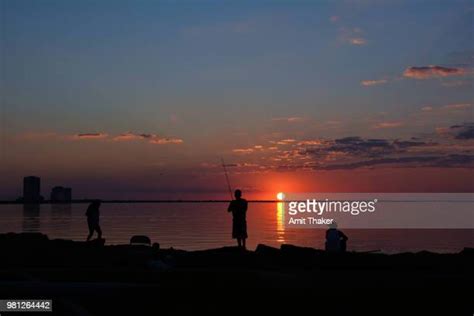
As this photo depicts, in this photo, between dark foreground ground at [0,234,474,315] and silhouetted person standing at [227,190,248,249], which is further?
silhouetted person standing at [227,190,248,249]

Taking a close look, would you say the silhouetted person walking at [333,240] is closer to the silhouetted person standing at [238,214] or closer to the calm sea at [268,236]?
the silhouetted person standing at [238,214]

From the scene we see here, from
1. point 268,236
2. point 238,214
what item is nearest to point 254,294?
point 238,214

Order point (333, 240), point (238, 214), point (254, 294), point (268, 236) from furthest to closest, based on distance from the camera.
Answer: point (268, 236), point (238, 214), point (333, 240), point (254, 294)

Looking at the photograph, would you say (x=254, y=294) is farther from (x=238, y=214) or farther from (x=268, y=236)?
(x=268, y=236)

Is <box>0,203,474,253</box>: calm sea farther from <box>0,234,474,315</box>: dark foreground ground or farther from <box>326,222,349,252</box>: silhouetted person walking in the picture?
<box>0,234,474,315</box>: dark foreground ground

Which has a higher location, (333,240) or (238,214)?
(238,214)

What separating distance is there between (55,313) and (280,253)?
967 centimetres

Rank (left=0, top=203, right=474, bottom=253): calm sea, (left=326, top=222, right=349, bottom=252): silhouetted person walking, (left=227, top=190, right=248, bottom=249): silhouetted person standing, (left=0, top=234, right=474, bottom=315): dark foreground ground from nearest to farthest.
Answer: (left=0, top=234, right=474, bottom=315): dark foreground ground, (left=326, top=222, right=349, bottom=252): silhouetted person walking, (left=227, top=190, right=248, bottom=249): silhouetted person standing, (left=0, top=203, right=474, bottom=253): calm sea

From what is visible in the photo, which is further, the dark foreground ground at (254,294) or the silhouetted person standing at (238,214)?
the silhouetted person standing at (238,214)

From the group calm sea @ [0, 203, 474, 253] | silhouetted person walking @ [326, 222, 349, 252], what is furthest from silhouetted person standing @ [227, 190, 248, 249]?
calm sea @ [0, 203, 474, 253]

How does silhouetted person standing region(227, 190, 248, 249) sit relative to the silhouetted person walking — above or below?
above

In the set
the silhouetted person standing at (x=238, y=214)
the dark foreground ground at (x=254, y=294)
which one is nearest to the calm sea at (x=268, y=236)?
the silhouetted person standing at (x=238, y=214)

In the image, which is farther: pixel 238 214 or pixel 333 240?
pixel 238 214

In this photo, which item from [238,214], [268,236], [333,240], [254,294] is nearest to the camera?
[254,294]
